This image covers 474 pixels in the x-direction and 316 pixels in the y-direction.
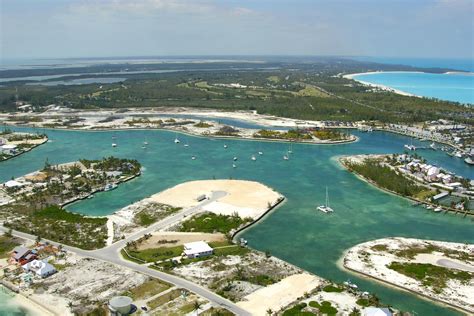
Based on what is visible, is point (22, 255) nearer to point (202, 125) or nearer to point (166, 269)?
point (166, 269)

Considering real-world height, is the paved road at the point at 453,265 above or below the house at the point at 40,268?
below

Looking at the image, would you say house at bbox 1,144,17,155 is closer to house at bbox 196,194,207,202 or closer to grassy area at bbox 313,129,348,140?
house at bbox 196,194,207,202

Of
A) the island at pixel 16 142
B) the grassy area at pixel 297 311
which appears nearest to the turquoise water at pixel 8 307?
the grassy area at pixel 297 311

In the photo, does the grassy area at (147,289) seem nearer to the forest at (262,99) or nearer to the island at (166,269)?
the island at (166,269)

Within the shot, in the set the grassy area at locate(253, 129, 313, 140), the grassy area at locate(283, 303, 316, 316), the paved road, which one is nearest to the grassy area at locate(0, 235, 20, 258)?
the grassy area at locate(283, 303, 316, 316)

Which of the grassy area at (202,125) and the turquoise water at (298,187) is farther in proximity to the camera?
the grassy area at (202,125)

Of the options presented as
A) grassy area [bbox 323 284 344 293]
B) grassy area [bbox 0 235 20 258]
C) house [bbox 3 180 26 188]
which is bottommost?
grassy area [bbox 323 284 344 293]

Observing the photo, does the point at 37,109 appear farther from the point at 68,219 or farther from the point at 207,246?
the point at 207,246
